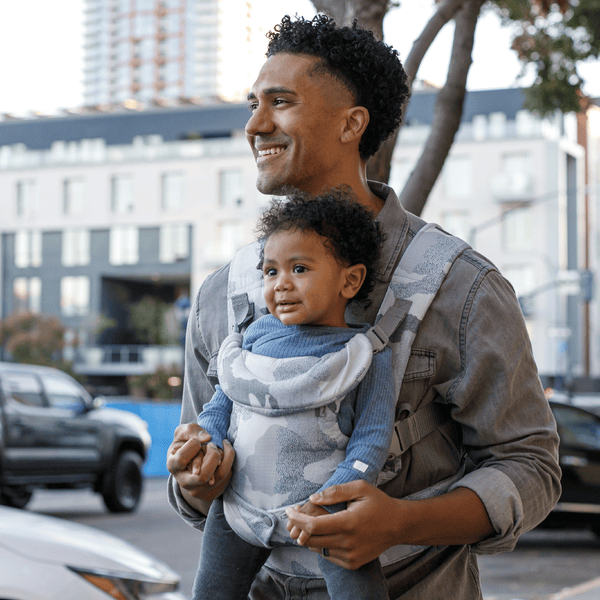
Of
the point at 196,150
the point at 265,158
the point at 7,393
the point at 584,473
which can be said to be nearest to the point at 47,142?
the point at 196,150

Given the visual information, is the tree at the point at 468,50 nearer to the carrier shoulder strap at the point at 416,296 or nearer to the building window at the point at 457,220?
the carrier shoulder strap at the point at 416,296

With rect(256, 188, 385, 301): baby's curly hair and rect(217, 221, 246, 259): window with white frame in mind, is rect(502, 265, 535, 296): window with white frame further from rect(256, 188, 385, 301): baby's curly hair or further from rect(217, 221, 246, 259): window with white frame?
rect(256, 188, 385, 301): baby's curly hair

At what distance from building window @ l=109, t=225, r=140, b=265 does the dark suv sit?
38479 mm

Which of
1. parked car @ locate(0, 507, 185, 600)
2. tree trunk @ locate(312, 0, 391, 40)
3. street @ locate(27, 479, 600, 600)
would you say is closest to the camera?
parked car @ locate(0, 507, 185, 600)

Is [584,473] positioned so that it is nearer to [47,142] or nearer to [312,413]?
[312,413]

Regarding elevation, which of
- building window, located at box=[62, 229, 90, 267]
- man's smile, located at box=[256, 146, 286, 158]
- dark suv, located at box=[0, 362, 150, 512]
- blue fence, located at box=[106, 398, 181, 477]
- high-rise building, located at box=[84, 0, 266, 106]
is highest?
high-rise building, located at box=[84, 0, 266, 106]

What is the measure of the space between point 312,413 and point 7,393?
11.4 m

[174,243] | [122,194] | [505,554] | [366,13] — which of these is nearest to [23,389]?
[505,554]

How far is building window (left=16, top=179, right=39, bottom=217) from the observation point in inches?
2112

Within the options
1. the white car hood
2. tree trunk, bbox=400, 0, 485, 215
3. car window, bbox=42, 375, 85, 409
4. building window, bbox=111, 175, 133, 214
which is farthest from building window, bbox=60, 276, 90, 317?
tree trunk, bbox=400, 0, 485, 215

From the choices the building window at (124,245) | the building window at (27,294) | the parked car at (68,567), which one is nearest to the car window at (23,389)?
the parked car at (68,567)

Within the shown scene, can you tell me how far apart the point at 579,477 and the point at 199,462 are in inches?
397

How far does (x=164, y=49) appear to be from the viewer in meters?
102

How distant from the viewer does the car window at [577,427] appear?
36.6 feet
